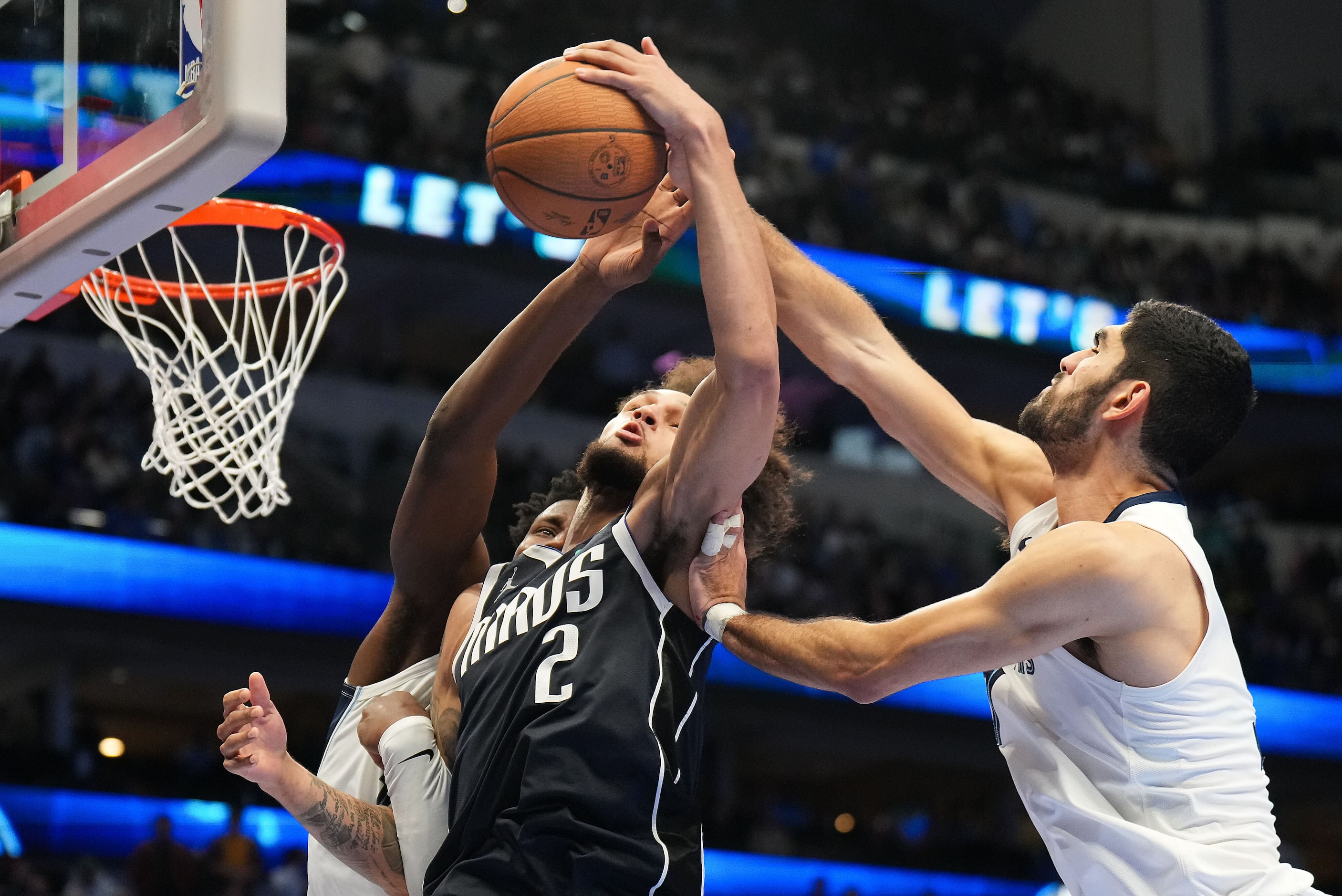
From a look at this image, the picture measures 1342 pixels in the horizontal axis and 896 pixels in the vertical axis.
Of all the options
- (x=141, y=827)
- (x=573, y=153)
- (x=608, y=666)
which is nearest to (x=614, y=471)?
(x=608, y=666)

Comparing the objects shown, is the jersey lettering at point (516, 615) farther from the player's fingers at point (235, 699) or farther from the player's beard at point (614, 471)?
the player's fingers at point (235, 699)

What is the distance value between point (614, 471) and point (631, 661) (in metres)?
0.56

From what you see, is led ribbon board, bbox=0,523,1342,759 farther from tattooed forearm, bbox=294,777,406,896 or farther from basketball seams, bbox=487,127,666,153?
basketball seams, bbox=487,127,666,153

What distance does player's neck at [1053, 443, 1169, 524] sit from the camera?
314cm

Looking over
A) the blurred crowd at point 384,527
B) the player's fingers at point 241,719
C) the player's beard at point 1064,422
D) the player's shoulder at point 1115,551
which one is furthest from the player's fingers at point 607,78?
the blurred crowd at point 384,527

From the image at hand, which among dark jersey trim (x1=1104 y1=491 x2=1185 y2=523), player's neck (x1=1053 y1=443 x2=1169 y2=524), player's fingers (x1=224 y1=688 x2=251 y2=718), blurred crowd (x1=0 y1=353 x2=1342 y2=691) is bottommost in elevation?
player's fingers (x1=224 y1=688 x2=251 y2=718)

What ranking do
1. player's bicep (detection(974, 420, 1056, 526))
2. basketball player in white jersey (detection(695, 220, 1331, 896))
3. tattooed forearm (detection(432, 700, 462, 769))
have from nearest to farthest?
basketball player in white jersey (detection(695, 220, 1331, 896)) → tattooed forearm (detection(432, 700, 462, 769)) → player's bicep (detection(974, 420, 1056, 526))

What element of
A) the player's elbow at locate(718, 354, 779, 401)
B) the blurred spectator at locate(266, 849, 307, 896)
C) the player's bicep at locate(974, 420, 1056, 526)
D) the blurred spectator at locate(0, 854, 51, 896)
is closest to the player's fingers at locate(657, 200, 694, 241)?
the player's elbow at locate(718, 354, 779, 401)

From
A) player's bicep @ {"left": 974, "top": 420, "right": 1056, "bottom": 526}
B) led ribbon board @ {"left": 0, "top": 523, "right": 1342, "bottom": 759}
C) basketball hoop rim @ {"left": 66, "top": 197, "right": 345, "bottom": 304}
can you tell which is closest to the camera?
player's bicep @ {"left": 974, "top": 420, "right": 1056, "bottom": 526}

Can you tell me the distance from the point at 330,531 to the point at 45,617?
208 cm

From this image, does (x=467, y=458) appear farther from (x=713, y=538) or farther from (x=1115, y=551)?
(x=1115, y=551)

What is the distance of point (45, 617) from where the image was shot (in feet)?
31.2

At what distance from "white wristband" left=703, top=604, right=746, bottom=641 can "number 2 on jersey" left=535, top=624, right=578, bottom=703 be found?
282 millimetres

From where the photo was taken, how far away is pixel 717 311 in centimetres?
283
